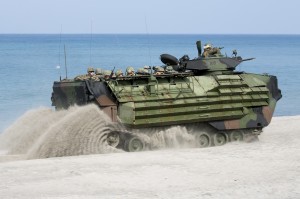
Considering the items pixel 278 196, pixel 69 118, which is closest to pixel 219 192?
pixel 278 196

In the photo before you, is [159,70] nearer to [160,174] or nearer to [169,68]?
[169,68]

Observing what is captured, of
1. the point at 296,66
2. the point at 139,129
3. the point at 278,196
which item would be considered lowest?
the point at 278,196

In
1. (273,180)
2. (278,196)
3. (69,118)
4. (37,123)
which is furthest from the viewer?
(37,123)

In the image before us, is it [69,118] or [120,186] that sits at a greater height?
[69,118]

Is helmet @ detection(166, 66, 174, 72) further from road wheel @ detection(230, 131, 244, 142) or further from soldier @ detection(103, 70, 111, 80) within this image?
road wheel @ detection(230, 131, 244, 142)

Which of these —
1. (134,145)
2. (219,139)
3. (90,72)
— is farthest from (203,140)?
(90,72)

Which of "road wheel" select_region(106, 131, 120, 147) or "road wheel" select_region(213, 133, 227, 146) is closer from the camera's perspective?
"road wheel" select_region(106, 131, 120, 147)

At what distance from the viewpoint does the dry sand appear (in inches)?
575

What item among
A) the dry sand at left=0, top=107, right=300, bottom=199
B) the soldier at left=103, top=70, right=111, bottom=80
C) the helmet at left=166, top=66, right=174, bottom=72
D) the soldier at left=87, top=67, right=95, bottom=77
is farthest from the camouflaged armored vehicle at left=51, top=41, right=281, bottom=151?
the dry sand at left=0, top=107, right=300, bottom=199

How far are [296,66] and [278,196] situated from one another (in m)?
71.7

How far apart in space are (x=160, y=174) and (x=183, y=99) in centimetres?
475

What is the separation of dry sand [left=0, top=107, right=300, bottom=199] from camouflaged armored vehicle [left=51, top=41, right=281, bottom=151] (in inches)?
32.4

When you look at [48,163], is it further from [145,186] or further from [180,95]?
[180,95]

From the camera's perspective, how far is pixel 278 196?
1438cm
